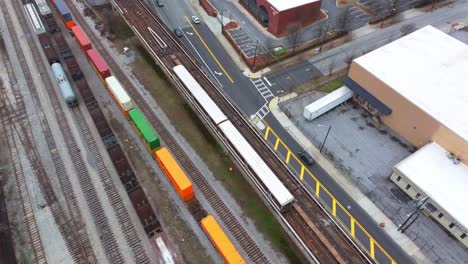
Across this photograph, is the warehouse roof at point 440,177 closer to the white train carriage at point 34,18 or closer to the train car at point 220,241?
the train car at point 220,241

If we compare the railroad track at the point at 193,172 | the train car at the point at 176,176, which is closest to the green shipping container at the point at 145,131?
the train car at the point at 176,176

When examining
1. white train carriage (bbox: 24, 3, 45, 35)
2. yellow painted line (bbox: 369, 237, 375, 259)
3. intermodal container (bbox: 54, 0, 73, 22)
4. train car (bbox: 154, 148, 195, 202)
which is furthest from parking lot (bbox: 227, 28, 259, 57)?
yellow painted line (bbox: 369, 237, 375, 259)

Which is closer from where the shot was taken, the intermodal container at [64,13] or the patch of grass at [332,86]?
the patch of grass at [332,86]

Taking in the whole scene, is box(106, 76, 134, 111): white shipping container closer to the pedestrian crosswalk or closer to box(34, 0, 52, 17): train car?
the pedestrian crosswalk

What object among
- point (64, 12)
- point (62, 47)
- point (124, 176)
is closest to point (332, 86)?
point (124, 176)

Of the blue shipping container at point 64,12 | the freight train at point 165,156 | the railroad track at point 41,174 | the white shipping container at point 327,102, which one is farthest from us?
the blue shipping container at point 64,12

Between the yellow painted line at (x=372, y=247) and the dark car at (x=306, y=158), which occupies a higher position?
the dark car at (x=306, y=158)

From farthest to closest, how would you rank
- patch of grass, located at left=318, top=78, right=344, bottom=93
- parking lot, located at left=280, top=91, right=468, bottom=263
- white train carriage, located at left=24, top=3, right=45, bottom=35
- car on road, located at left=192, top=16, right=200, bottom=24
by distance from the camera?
car on road, located at left=192, top=16, right=200, bottom=24 < white train carriage, located at left=24, top=3, right=45, bottom=35 < patch of grass, located at left=318, top=78, right=344, bottom=93 < parking lot, located at left=280, top=91, right=468, bottom=263

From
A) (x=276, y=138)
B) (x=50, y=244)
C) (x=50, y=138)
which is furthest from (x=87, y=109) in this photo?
(x=276, y=138)
